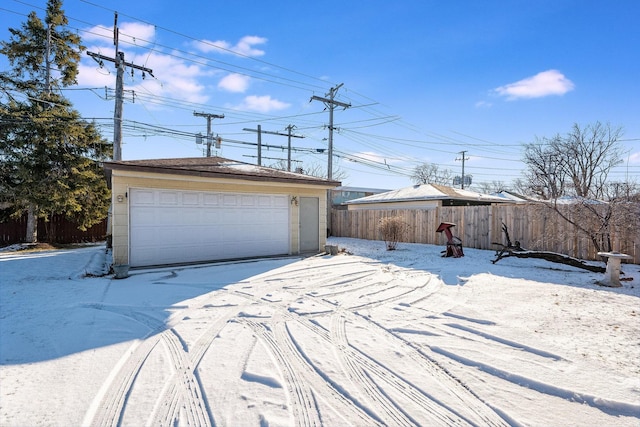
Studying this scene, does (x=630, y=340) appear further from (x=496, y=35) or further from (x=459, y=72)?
(x=459, y=72)

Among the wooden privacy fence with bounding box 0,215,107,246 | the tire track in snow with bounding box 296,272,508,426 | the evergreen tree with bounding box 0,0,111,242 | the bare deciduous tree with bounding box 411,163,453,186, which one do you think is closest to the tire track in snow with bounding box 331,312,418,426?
the tire track in snow with bounding box 296,272,508,426

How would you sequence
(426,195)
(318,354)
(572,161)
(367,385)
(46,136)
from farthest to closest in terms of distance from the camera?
(572,161)
(426,195)
(46,136)
(318,354)
(367,385)

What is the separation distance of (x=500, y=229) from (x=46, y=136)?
18344 millimetres

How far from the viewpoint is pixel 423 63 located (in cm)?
1132

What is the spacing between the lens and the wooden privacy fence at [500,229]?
341 inches

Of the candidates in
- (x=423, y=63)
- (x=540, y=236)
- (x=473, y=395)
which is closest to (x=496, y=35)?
(x=423, y=63)

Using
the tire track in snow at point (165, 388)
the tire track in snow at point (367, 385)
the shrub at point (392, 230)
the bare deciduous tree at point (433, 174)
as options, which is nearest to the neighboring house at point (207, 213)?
the shrub at point (392, 230)

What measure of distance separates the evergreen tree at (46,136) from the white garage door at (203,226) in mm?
8679

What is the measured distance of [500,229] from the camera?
35.6 feet

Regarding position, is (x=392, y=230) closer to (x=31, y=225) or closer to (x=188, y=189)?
(x=188, y=189)

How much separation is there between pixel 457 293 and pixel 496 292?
725 mm

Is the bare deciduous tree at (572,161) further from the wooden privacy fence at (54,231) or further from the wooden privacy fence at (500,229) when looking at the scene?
the wooden privacy fence at (54,231)

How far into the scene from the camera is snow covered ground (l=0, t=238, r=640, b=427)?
7.49ft

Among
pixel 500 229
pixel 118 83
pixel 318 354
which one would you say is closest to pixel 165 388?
pixel 318 354
